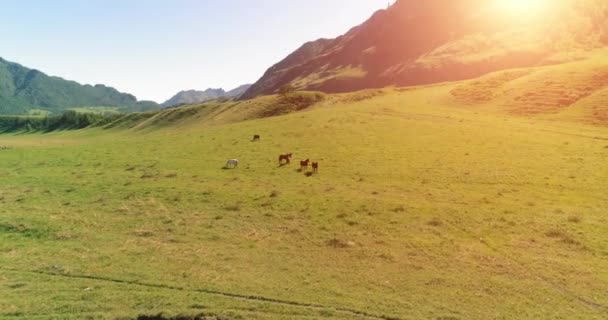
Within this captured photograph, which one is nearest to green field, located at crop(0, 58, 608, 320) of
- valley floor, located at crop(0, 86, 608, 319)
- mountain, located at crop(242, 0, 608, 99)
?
valley floor, located at crop(0, 86, 608, 319)

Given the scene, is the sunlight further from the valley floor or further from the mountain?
the valley floor

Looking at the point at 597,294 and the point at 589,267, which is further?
the point at 589,267

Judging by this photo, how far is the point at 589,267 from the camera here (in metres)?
18.0

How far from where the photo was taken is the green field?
631 inches

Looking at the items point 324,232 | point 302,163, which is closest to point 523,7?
point 302,163

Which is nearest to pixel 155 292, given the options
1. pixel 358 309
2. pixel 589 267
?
pixel 358 309

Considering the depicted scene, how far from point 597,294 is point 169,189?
28308 millimetres

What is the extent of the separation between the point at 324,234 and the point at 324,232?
274 millimetres

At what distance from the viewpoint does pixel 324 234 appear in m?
22.5

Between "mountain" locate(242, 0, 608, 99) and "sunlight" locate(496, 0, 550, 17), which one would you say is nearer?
"mountain" locate(242, 0, 608, 99)

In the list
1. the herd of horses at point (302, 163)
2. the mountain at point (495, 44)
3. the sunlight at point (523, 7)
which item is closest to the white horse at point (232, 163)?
the herd of horses at point (302, 163)

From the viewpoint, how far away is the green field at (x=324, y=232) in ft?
52.6

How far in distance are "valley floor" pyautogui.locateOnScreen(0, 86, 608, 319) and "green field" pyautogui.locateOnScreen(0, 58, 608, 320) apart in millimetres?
108

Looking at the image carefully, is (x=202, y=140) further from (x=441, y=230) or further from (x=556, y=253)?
(x=556, y=253)
